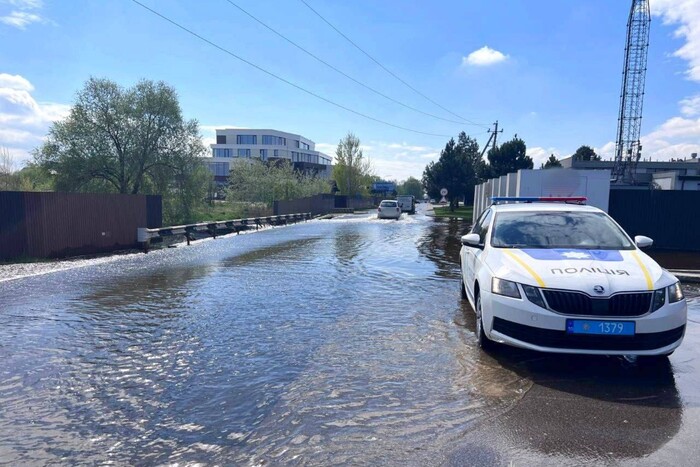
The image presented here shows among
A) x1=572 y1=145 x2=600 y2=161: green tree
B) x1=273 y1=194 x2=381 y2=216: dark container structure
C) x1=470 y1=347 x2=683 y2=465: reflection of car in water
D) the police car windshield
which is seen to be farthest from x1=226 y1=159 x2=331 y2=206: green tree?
x1=572 y1=145 x2=600 y2=161: green tree

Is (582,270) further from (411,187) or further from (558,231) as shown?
(411,187)

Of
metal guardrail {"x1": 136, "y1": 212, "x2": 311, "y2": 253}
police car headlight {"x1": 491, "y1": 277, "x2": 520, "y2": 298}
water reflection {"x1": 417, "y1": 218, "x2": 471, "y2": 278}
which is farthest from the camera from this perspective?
metal guardrail {"x1": 136, "y1": 212, "x2": 311, "y2": 253}

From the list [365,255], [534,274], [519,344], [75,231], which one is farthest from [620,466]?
[75,231]

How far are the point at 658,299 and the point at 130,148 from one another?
1248 inches

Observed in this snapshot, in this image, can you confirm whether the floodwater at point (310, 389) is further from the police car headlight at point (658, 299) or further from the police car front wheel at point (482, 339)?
the police car headlight at point (658, 299)

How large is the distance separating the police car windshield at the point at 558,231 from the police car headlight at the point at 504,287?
0.94 m

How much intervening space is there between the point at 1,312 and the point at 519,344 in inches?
275

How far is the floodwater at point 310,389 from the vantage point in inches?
130

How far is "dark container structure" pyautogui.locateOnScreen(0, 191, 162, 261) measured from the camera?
40.5 ft

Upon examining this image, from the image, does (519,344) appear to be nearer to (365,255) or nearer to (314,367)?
(314,367)

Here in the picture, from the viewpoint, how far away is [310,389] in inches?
169

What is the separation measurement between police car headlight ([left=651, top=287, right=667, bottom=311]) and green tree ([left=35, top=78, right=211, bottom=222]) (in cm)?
2947

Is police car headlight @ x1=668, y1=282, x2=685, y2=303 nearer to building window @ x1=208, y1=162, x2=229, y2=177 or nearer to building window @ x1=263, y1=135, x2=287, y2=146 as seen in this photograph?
building window @ x1=208, y1=162, x2=229, y2=177

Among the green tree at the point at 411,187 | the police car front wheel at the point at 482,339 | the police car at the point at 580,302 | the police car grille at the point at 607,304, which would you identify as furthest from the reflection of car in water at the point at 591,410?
the green tree at the point at 411,187
